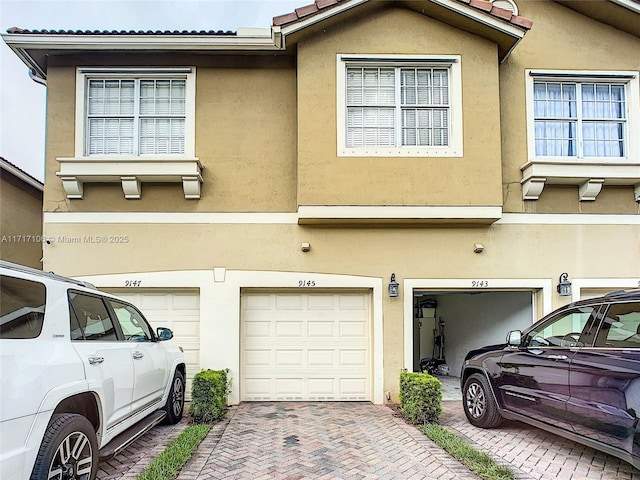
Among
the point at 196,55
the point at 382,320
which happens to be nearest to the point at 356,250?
the point at 382,320

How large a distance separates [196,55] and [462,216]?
5899 mm

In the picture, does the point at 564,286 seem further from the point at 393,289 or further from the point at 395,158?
the point at 395,158

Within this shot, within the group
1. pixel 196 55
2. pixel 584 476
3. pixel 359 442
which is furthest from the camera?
pixel 196 55

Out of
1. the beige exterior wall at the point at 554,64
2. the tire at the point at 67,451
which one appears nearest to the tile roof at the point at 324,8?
the beige exterior wall at the point at 554,64

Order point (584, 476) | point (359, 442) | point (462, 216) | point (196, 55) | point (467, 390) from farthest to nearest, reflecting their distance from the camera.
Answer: point (196, 55)
point (462, 216)
point (467, 390)
point (359, 442)
point (584, 476)

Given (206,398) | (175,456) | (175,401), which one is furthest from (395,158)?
(175,456)

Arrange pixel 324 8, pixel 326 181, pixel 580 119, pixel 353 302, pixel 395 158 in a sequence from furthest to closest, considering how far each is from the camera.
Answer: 1. pixel 580 119
2. pixel 353 302
3. pixel 395 158
4. pixel 326 181
5. pixel 324 8

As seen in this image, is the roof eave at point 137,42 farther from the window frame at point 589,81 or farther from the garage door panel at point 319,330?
the garage door panel at point 319,330

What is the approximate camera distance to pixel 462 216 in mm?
8672

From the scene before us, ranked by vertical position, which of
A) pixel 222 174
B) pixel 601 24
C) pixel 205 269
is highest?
pixel 601 24

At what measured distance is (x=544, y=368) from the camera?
19.4ft

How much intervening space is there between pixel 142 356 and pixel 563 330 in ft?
17.6

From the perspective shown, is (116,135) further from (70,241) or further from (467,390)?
(467,390)

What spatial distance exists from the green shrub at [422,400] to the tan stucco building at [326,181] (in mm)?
1267
